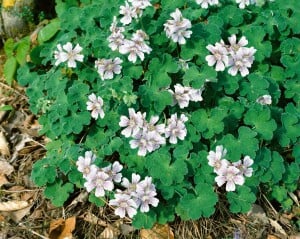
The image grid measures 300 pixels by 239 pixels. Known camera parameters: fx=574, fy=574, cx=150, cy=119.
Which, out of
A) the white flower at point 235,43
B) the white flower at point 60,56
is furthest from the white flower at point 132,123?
the white flower at point 235,43

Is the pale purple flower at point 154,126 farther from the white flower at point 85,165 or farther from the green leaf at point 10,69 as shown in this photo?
the green leaf at point 10,69

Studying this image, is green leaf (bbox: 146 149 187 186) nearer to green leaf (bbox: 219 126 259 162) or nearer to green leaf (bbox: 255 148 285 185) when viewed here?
green leaf (bbox: 219 126 259 162)

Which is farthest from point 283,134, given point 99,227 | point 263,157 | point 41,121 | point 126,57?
point 41,121

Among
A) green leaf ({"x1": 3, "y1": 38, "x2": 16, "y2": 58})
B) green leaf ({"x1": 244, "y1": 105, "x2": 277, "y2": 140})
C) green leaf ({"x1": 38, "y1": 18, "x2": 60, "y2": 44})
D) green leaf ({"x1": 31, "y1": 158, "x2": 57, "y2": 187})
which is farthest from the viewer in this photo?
green leaf ({"x1": 3, "y1": 38, "x2": 16, "y2": 58})

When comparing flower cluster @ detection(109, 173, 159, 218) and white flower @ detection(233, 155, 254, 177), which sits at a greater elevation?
flower cluster @ detection(109, 173, 159, 218)

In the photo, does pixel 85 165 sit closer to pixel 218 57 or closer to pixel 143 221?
pixel 143 221

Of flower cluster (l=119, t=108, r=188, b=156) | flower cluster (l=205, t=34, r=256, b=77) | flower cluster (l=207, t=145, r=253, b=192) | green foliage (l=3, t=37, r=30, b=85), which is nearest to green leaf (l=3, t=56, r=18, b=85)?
green foliage (l=3, t=37, r=30, b=85)

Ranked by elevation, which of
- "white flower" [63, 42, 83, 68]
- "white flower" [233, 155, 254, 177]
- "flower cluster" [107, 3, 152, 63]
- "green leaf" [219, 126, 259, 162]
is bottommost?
"white flower" [233, 155, 254, 177]
